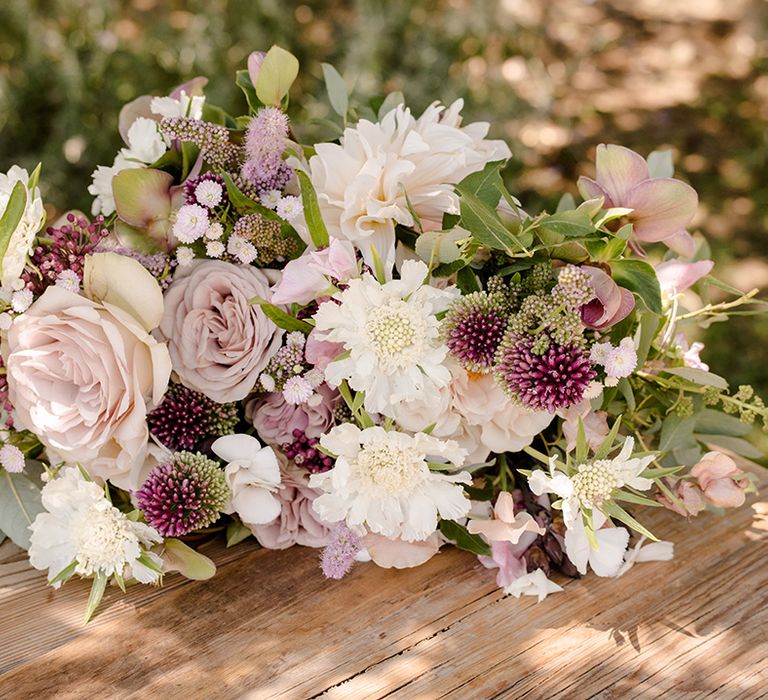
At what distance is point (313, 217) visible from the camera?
1.03m

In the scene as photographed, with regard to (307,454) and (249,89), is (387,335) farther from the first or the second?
(249,89)

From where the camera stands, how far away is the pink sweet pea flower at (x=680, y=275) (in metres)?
1.20

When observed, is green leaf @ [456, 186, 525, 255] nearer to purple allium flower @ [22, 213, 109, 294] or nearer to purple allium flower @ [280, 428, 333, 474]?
purple allium flower @ [280, 428, 333, 474]

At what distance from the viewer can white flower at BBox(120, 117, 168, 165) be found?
3.96ft

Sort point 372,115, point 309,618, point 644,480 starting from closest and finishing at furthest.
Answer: point 644,480 < point 309,618 < point 372,115

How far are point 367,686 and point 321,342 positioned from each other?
38cm

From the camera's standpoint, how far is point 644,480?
0.98 meters

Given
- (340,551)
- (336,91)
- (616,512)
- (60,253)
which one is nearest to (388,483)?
(340,551)

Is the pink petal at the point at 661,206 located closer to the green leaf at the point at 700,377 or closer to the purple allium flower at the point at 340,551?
the green leaf at the point at 700,377

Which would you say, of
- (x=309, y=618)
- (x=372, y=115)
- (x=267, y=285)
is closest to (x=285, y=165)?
(x=267, y=285)

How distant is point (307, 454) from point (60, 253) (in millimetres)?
383

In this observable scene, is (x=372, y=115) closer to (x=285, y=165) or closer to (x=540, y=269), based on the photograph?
(x=285, y=165)

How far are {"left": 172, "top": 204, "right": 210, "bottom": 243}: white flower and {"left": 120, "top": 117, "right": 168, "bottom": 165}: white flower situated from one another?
5.8 inches

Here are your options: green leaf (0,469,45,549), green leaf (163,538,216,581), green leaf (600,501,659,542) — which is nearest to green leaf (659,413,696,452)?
green leaf (600,501,659,542)
